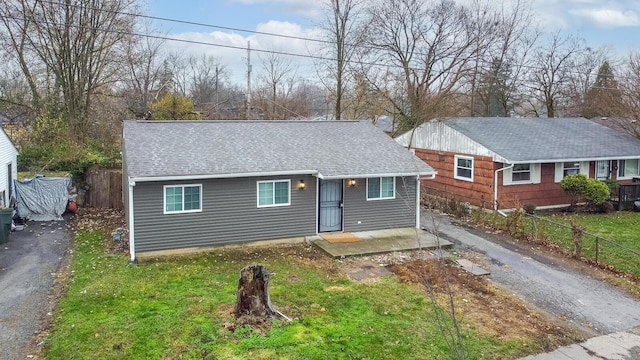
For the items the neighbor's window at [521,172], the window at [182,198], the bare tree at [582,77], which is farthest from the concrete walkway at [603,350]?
the bare tree at [582,77]

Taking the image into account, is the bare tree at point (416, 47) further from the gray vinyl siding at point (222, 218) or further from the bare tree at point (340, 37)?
the gray vinyl siding at point (222, 218)

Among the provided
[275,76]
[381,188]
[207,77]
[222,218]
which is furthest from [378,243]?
[207,77]

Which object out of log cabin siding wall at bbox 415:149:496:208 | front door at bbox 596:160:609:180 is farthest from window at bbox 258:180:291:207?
front door at bbox 596:160:609:180

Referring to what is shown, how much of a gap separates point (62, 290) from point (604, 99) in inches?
1247

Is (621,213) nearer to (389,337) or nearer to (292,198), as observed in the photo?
(292,198)

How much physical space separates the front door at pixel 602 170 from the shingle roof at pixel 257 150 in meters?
10.3

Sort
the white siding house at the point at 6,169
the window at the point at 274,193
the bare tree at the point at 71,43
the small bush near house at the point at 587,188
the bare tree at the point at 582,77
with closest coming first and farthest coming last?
the window at the point at 274,193 < the white siding house at the point at 6,169 < the small bush near house at the point at 587,188 < the bare tree at the point at 71,43 < the bare tree at the point at 582,77

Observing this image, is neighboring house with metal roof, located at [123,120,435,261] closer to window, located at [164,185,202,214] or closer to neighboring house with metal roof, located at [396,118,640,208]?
window, located at [164,185,202,214]

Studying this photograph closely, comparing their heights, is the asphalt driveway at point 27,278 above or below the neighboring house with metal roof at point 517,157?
below

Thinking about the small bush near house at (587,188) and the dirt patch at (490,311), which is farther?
the small bush near house at (587,188)

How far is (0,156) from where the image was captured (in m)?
16.3

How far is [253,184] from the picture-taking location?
42.9 ft

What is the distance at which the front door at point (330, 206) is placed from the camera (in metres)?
14.1

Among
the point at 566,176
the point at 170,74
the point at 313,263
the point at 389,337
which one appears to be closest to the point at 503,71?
the point at 566,176
